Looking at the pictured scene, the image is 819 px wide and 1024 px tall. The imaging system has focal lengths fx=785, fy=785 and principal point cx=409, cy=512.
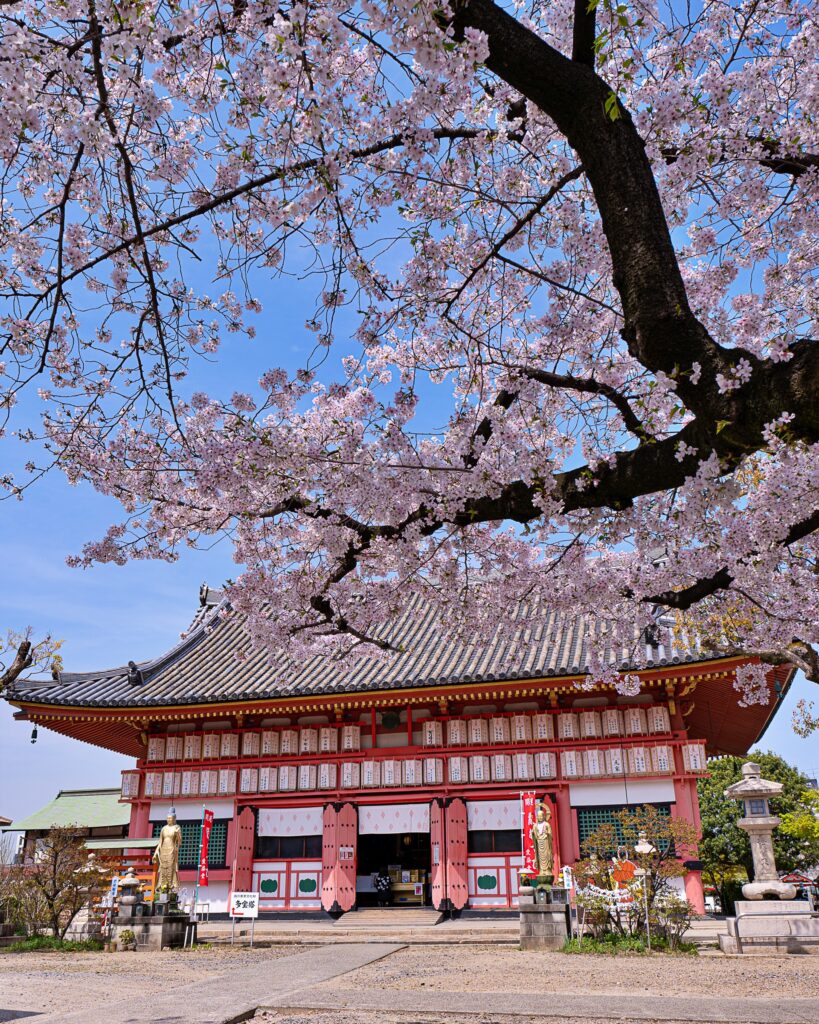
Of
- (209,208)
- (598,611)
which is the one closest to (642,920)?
(598,611)

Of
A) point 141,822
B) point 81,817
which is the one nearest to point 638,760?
point 141,822

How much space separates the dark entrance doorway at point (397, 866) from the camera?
19906 mm

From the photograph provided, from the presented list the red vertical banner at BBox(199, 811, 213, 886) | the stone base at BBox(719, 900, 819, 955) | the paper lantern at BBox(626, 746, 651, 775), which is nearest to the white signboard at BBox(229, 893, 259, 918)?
the red vertical banner at BBox(199, 811, 213, 886)

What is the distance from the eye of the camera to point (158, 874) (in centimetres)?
1457

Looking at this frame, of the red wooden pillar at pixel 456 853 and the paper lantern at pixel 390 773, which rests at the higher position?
the paper lantern at pixel 390 773

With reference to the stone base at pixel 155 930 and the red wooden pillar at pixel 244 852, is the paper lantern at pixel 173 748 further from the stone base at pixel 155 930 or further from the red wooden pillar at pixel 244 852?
the stone base at pixel 155 930

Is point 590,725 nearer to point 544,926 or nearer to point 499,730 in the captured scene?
point 499,730

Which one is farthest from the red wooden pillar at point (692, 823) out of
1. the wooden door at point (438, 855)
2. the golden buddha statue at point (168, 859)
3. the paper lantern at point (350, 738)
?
the golden buddha statue at point (168, 859)

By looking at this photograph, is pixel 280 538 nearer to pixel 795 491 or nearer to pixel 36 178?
pixel 36 178

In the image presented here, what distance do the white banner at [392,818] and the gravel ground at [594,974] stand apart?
5006 mm

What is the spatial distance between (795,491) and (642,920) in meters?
8.69

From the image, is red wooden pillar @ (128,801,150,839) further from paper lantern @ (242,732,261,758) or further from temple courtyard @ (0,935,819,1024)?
temple courtyard @ (0,935,819,1024)

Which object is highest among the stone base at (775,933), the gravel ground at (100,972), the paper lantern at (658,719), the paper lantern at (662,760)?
the paper lantern at (658,719)

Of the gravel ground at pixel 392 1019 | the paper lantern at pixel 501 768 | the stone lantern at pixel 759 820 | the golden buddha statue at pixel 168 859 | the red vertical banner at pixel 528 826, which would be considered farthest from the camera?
the paper lantern at pixel 501 768
